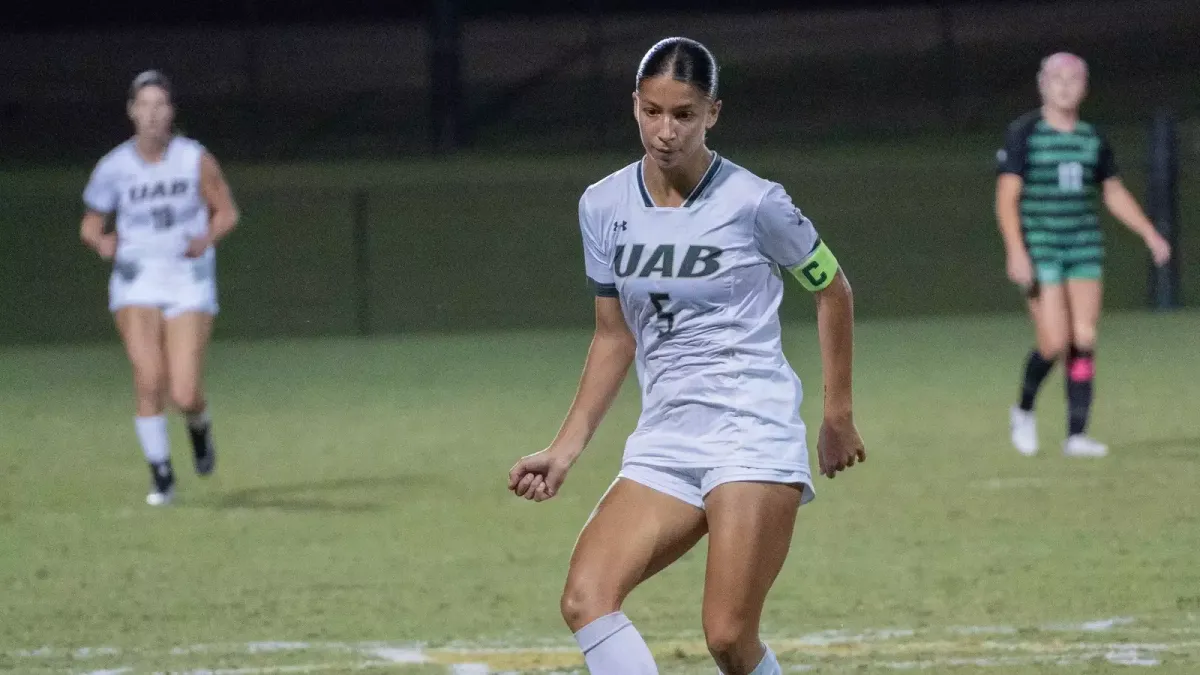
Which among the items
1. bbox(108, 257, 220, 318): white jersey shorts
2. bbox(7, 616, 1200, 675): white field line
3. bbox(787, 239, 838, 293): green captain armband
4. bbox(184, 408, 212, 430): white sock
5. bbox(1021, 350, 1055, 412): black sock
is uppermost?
bbox(787, 239, 838, 293): green captain armband

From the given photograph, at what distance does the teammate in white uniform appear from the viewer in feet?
16.6

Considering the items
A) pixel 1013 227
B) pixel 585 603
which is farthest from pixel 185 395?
pixel 585 603

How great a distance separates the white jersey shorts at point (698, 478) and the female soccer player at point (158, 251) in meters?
5.58

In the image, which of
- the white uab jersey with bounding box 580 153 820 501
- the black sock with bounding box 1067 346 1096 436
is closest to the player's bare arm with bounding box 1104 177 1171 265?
the black sock with bounding box 1067 346 1096 436

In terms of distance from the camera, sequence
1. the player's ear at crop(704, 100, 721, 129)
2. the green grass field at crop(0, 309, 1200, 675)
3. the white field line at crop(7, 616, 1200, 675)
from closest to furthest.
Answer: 1. the player's ear at crop(704, 100, 721, 129)
2. the white field line at crop(7, 616, 1200, 675)
3. the green grass field at crop(0, 309, 1200, 675)

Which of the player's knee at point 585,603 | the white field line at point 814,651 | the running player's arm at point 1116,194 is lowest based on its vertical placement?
the white field line at point 814,651

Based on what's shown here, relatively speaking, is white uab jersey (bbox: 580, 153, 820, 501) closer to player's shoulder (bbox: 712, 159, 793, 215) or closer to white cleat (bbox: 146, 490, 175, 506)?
player's shoulder (bbox: 712, 159, 793, 215)

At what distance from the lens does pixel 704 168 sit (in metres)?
5.22

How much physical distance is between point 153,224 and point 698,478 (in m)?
5.88

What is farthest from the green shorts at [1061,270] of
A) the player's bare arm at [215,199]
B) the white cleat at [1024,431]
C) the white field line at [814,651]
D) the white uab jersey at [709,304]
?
the white uab jersey at [709,304]

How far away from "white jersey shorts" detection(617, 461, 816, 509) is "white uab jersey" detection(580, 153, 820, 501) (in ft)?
0.05

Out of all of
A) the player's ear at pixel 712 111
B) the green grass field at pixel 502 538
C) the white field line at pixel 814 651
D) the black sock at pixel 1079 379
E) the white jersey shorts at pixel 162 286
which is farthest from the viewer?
the black sock at pixel 1079 379

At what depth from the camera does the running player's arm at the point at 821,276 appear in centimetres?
517

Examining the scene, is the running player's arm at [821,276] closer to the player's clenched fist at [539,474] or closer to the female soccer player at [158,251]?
the player's clenched fist at [539,474]
